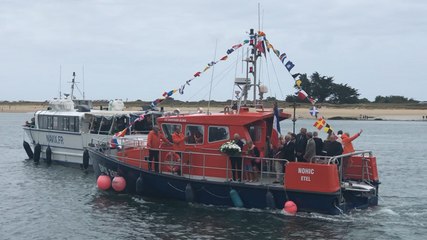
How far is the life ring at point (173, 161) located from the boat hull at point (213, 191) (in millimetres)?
257

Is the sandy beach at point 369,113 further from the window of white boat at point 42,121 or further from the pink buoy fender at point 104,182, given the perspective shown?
the pink buoy fender at point 104,182

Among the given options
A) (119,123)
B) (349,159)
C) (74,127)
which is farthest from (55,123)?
(349,159)

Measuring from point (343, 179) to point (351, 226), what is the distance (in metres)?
1.99

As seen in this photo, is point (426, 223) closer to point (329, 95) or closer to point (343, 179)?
point (343, 179)

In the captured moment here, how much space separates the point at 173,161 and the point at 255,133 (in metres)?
2.62

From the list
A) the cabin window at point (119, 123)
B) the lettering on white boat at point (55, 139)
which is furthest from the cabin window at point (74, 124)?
the cabin window at point (119, 123)

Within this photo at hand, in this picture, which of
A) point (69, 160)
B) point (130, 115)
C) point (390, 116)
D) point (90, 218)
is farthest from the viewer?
point (390, 116)

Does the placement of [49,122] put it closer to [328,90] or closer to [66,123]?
[66,123]

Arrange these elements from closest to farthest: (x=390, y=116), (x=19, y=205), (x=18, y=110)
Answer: (x=19, y=205), (x=390, y=116), (x=18, y=110)

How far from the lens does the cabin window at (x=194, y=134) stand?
18.2 metres

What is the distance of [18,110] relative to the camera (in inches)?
5659

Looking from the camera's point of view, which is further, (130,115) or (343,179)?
(130,115)

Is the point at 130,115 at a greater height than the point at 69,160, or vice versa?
the point at 130,115

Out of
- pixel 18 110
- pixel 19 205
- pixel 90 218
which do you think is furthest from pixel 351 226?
pixel 18 110
